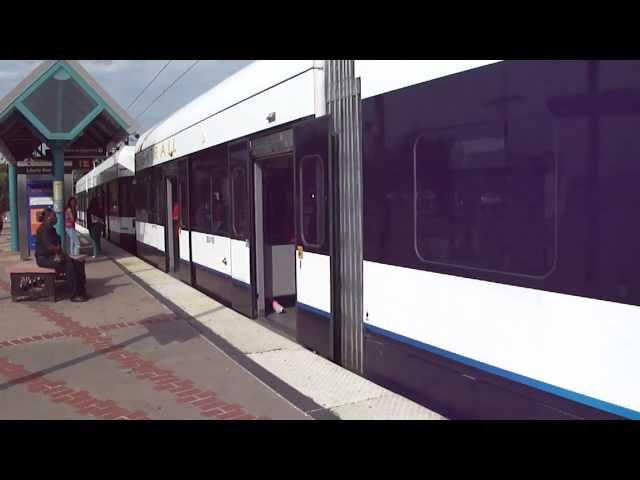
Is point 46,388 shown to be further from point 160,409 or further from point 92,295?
point 92,295

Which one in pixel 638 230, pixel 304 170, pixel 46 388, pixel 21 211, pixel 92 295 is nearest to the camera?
pixel 638 230

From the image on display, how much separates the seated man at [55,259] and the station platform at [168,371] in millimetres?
663

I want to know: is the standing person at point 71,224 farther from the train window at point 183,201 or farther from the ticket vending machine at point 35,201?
the train window at point 183,201

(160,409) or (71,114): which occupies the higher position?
(71,114)

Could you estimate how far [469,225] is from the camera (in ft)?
11.4

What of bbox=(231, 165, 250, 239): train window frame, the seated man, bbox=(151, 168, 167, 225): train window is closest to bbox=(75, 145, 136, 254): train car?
bbox=(151, 168, 167, 225): train window

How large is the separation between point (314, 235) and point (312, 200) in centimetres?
33

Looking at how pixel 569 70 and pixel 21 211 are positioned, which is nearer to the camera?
pixel 569 70

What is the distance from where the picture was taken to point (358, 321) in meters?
4.80

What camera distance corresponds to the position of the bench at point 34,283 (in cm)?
944

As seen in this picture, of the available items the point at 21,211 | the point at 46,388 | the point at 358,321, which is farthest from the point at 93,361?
the point at 21,211

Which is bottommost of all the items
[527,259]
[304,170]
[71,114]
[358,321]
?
[358,321]

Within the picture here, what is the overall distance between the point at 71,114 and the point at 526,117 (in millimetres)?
12478

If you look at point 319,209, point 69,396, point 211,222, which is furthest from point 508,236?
point 211,222
